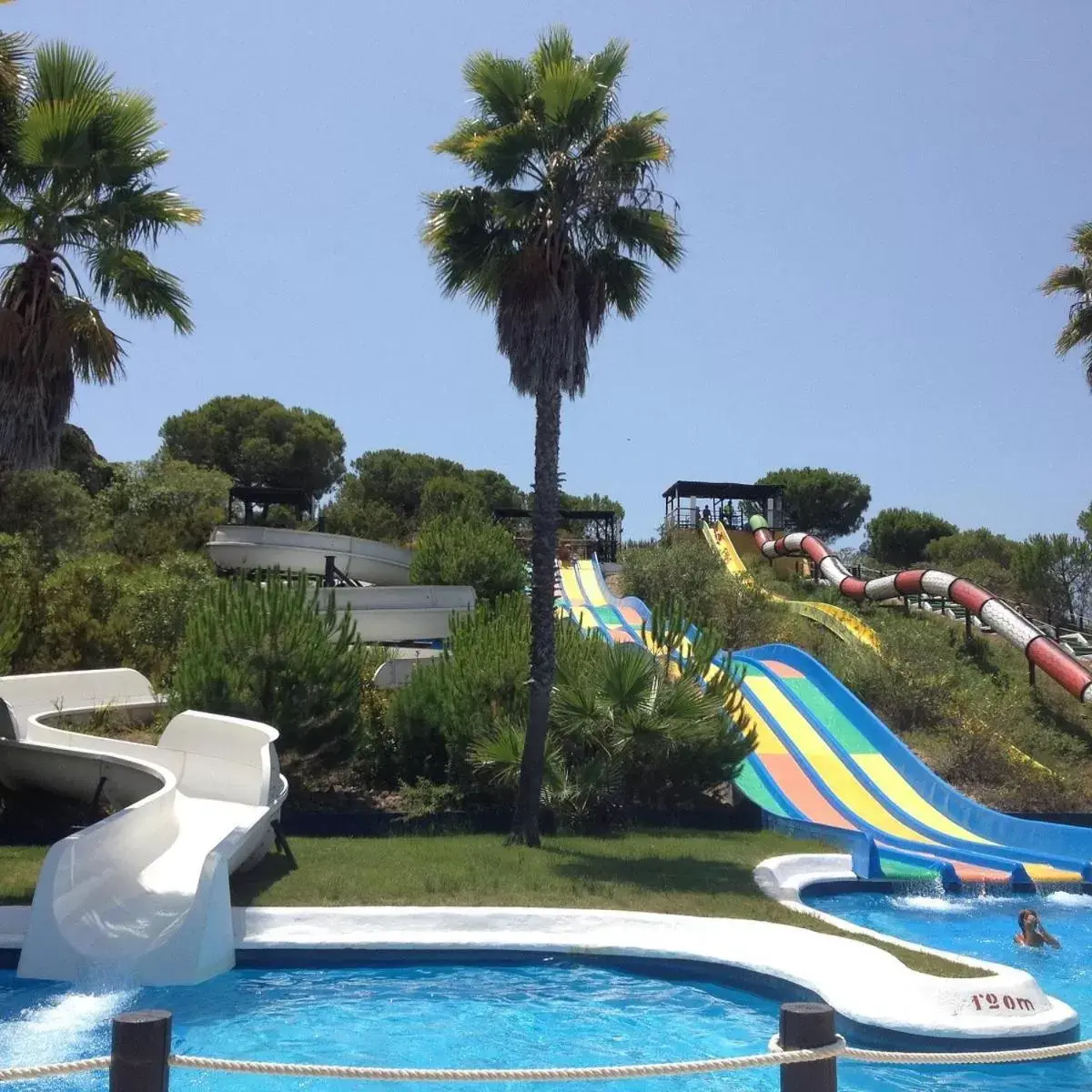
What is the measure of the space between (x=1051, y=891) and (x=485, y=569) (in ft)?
61.5

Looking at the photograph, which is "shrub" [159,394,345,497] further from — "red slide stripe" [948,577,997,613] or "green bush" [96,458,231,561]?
"red slide stripe" [948,577,997,613]

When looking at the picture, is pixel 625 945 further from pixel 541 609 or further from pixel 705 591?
pixel 705 591

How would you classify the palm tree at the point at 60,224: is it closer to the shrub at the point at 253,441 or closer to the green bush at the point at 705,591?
the green bush at the point at 705,591

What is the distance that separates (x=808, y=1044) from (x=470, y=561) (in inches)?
1066

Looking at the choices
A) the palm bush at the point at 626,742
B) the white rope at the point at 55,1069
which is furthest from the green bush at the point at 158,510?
the white rope at the point at 55,1069

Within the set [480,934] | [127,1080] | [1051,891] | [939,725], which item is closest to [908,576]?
[939,725]

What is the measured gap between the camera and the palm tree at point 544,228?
14.0 meters

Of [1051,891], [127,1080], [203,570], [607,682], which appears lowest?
[1051,891]

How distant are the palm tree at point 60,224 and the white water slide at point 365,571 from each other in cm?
1070

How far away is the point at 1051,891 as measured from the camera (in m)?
14.7

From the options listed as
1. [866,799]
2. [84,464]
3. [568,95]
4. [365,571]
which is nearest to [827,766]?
[866,799]

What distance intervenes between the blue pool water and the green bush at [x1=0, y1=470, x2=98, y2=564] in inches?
979

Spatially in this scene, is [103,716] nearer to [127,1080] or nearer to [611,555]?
[127,1080]

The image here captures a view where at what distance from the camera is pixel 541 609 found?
1402cm
